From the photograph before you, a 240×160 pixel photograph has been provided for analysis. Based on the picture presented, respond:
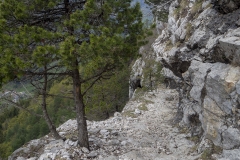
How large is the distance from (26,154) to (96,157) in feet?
11.4

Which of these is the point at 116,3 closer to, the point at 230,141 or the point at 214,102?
the point at 214,102

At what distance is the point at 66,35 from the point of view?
731cm

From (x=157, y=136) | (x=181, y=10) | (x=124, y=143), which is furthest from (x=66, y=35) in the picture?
(x=181, y=10)

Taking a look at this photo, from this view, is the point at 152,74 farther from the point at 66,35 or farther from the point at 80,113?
the point at 66,35

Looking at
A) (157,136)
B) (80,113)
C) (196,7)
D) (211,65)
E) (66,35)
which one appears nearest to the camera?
(66,35)

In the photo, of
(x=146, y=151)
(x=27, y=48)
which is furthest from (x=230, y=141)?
(x=27, y=48)

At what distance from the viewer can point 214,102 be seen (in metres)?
7.97

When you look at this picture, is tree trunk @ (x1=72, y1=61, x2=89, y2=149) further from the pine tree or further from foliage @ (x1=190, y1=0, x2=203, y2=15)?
foliage @ (x1=190, y1=0, x2=203, y2=15)

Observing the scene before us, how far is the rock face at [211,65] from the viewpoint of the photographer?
708 cm

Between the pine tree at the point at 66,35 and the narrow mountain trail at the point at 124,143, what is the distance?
3.37 metres

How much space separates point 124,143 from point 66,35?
569 centimetres

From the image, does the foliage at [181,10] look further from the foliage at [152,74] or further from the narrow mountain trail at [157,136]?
the foliage at [152,74]

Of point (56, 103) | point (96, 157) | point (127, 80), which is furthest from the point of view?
point (56, 103)

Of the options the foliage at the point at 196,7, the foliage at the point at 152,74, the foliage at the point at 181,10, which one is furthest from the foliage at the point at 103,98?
the foliage at the point at 196,7
